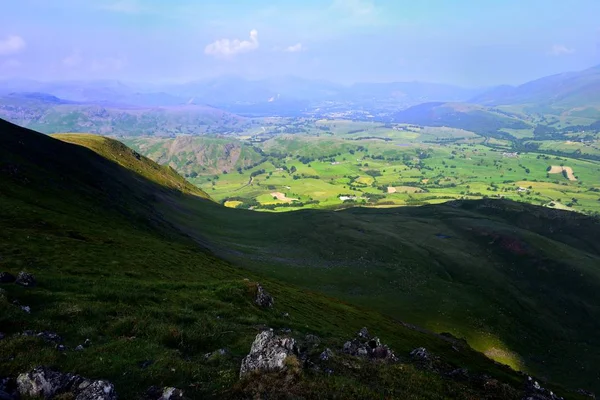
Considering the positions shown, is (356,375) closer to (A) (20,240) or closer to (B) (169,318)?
(B) (169,318)

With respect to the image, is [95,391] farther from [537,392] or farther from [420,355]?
[537,392]

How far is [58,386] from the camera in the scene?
2009 centimetres

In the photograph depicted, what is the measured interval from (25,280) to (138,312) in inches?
439

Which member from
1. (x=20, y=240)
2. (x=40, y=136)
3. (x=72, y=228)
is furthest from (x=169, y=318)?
(x=40, y=136)

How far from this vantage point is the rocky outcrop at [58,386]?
19281mm

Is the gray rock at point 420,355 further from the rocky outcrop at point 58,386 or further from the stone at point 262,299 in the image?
the rocky outcrop at point 58,386

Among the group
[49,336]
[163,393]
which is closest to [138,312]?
[49,336]

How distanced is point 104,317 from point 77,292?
6681mm

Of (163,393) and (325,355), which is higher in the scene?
(163,393)

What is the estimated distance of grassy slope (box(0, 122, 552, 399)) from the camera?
23594 millimetres

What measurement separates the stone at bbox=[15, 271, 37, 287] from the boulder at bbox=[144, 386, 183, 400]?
799 inches

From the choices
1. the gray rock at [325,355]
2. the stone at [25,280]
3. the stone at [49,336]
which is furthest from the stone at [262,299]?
the stone at [49,336]

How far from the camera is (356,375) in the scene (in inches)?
1091

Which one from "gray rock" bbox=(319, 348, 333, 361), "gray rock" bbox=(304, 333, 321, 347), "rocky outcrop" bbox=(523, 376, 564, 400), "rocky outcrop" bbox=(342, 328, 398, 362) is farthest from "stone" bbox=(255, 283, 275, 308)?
"rocky outcrop" bbox=(523, 376, 564, 400)
